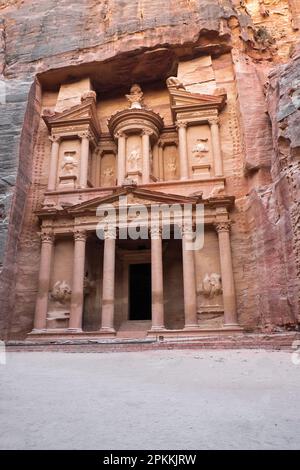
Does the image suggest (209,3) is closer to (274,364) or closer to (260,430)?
(274,364)

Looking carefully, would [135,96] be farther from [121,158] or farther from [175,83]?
[121,158]

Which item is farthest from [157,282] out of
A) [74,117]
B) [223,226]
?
[74,117]

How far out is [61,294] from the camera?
15.2m

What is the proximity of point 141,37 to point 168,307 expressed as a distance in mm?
13240

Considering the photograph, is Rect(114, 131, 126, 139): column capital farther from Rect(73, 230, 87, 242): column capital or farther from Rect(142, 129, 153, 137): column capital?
Rect(73, 230, 87, 242): column capital

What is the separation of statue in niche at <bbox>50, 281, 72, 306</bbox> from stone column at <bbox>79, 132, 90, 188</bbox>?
15.8 ft

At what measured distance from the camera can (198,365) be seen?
6.64 metres

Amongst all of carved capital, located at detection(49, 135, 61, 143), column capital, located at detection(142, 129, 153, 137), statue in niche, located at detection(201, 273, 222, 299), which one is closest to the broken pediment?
column capital, located at detection(142, 129, 153, 137)

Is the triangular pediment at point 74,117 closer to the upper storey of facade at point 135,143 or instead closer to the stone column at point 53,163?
the upper storey of facade at point 135,143

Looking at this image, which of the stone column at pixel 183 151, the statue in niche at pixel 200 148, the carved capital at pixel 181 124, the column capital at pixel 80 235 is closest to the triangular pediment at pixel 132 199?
the column capital at pixel 80 235

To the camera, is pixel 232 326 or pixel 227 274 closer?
pixel 232 326

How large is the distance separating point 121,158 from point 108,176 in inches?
69.0

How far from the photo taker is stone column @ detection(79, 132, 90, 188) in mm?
17297

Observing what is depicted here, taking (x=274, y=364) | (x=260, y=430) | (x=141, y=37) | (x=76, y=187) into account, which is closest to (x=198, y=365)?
(x=274, y=364)
